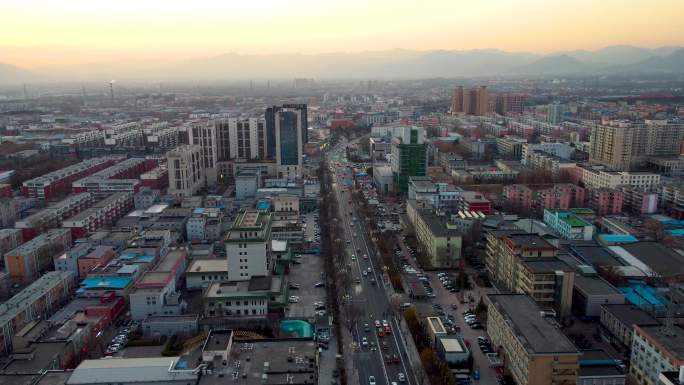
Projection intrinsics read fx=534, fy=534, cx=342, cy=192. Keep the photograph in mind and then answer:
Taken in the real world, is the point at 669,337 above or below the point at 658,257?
above

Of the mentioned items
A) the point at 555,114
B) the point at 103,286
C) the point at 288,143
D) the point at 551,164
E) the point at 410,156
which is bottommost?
the point at 103,286

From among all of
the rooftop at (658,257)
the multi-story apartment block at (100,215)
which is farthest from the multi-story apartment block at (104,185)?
the rooftop at (658,257)

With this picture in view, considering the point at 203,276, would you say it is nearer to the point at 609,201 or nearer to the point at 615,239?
the point at 615,239

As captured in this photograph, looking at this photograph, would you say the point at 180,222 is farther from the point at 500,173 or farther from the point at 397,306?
the point at 500,173

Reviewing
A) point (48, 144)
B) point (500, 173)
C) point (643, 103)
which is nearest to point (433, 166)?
point (500, 173)

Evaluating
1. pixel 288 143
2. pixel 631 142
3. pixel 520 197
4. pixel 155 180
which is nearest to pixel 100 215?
pixel 155 180

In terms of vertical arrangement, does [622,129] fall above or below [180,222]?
above

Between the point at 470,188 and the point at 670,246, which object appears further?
the point at 470,188
